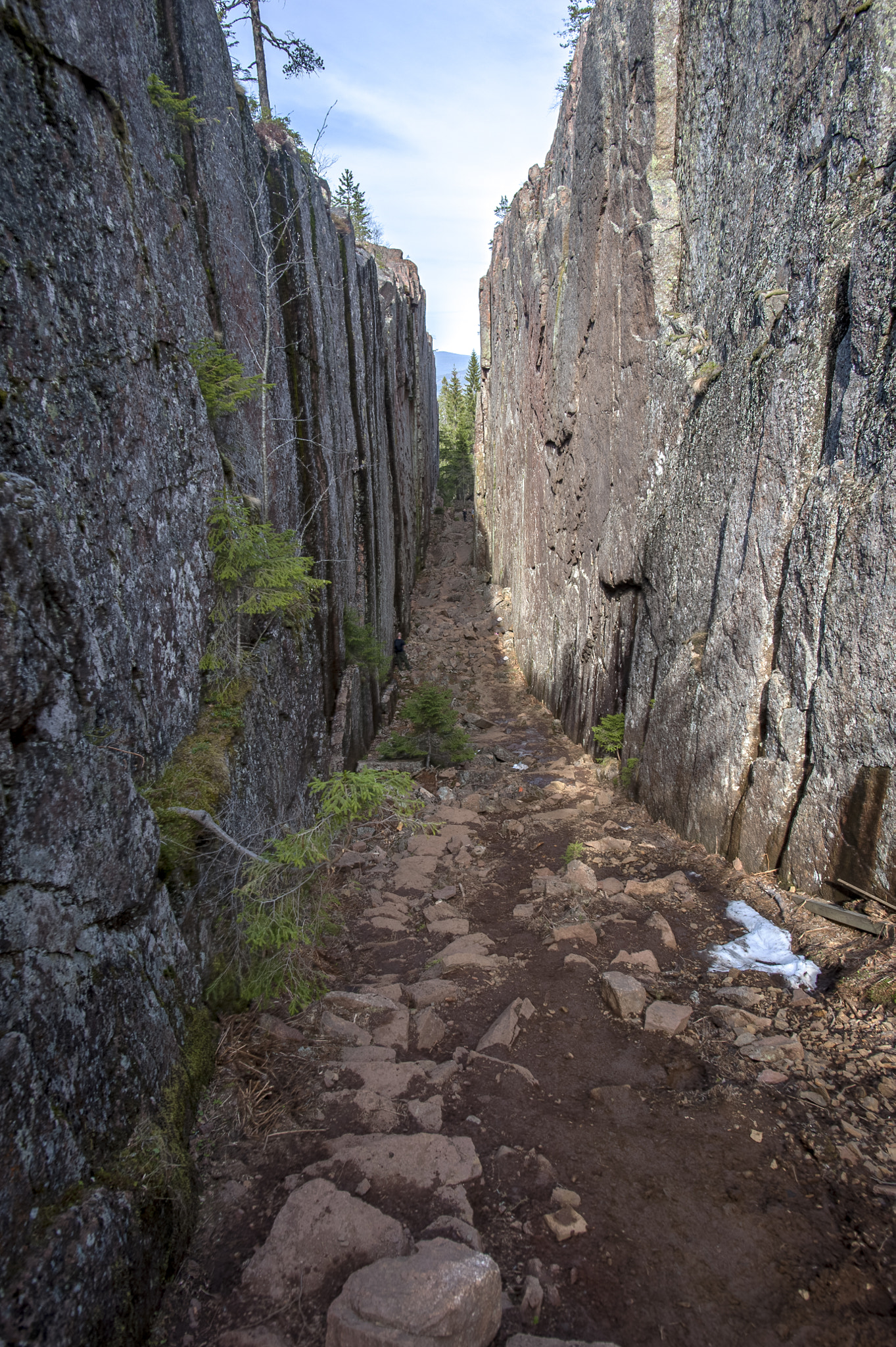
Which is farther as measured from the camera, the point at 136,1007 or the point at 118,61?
the point at 118,61

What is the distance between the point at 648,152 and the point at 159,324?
7.01 m

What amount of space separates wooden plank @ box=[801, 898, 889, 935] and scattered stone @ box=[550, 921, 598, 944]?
158 centimetres

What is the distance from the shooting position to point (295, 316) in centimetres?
847

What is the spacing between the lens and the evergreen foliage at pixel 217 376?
17.1ft

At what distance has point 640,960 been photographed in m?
4.96

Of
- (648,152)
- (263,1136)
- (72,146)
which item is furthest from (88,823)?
(648,152)

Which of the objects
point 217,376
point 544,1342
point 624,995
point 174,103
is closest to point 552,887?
point 624,995

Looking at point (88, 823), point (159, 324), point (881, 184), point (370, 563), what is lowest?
point (88, 823)

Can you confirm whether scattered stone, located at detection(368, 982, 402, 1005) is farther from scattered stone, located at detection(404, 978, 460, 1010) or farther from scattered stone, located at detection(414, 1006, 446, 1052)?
scattered stone, located at detection(414, 1006, 446, 1052)

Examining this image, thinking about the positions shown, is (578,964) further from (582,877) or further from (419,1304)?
(419,1304)

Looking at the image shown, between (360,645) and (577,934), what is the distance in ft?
21.8

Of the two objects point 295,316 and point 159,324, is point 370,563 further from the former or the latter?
point 159,324

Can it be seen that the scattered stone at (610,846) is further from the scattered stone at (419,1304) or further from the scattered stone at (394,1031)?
the scattered stone at (419,1304)

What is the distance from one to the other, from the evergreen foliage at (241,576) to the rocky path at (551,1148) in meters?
2.52
